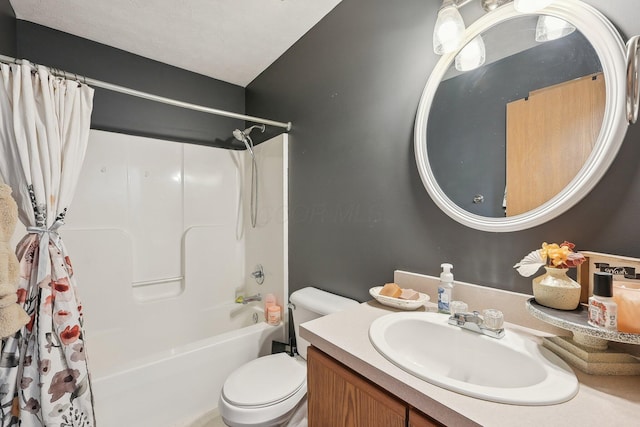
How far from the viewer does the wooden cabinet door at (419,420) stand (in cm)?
55

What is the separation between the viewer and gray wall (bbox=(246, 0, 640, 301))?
74 cm

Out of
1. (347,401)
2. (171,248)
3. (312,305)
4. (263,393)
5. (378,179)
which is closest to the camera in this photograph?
(347,401)

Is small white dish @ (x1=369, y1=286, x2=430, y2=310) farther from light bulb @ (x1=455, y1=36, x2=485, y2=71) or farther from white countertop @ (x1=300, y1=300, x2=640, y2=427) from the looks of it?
light bulb @ (x1=455, y1=36, x2=485, y2=71)

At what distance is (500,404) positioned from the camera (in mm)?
511

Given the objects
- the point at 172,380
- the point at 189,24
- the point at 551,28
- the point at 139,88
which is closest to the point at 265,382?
the point at 172,380

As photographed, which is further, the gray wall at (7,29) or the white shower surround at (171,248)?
the white shower surround at (171,248)

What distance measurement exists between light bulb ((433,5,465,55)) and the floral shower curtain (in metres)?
1.65

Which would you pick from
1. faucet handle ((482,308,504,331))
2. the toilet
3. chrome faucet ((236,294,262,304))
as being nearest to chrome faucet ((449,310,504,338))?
faucet handle ((482,308,504,331))

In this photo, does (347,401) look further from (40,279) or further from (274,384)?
(40,279)

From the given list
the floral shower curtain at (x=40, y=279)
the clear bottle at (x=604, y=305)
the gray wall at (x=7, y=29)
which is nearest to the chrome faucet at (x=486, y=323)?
the clear bottle at (x=604, y=305)

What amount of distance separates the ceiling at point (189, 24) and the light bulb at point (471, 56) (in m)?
0.89

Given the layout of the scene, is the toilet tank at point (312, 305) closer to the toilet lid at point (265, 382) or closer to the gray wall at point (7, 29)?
the toilet lid at point (265, 382)

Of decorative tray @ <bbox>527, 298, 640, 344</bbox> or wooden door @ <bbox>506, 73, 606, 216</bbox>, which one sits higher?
wooden door @ <bbox>506, 73, 606, 216</bbox>

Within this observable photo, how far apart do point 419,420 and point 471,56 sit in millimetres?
1172
